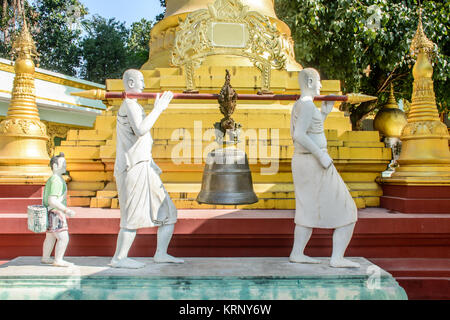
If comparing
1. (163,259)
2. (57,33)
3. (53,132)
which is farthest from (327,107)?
(57,33)

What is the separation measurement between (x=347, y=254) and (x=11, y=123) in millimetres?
4565

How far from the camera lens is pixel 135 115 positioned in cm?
340

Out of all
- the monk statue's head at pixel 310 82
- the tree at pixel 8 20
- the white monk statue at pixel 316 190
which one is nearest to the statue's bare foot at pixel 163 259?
the white monk statue at pixel 316 190

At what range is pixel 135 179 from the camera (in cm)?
339

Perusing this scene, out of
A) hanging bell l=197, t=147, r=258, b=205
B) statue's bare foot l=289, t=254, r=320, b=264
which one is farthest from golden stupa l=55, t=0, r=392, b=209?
hanging bell l=197, t=147, r=258, b=205

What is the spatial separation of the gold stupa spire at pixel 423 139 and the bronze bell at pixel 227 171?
2.61 m

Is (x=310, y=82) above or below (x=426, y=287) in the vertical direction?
above

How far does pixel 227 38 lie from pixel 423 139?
331 centimetres

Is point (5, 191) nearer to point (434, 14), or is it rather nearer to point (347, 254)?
point (347, 254)

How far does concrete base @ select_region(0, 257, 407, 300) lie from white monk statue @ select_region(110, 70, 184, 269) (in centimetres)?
27

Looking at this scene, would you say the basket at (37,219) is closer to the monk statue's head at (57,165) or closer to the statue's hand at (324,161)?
the monk statue's head at (57,165)

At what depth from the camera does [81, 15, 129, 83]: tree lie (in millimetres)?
19406

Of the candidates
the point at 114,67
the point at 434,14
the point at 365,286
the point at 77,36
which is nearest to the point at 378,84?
the point at 434,14

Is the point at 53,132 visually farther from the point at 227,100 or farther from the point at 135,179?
the point at 227,100
